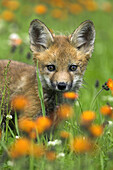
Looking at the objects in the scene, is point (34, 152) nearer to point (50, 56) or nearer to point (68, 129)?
point (68, 129)

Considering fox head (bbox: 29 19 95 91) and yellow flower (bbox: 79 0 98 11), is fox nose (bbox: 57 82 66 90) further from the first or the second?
yellow flower (bbox: 79 0 98 11)

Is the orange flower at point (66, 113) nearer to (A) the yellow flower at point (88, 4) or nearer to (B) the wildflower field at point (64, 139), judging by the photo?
(B) the wildflower field at point (64, 139)

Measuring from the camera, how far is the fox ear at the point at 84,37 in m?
4.48

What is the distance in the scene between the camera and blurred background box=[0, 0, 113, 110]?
7.03 m

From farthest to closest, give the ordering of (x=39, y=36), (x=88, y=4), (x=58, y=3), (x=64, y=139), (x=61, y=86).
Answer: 1. (x=88, y=4)
2. (x=58, y=3)
3. (x=39, y=36)
4. (x=61, y=86)
5. (x=64, y=139)

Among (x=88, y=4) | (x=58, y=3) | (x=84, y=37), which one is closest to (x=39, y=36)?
(x=84, y=37)

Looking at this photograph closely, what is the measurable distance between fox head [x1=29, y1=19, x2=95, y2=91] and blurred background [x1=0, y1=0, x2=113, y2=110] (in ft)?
4.35

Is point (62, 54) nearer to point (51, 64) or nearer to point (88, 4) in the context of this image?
point (51, 64)

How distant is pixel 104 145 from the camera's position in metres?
3.54

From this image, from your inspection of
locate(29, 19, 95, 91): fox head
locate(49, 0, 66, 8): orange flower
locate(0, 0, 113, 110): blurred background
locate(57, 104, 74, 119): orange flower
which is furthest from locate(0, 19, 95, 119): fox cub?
locate(49, 0, 66, 8): orange flower

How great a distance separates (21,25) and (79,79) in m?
5.59

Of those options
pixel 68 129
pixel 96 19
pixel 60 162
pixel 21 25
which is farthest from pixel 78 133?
pixel 96 19

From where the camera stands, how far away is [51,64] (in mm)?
4254

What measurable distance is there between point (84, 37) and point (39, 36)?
2.03ft
